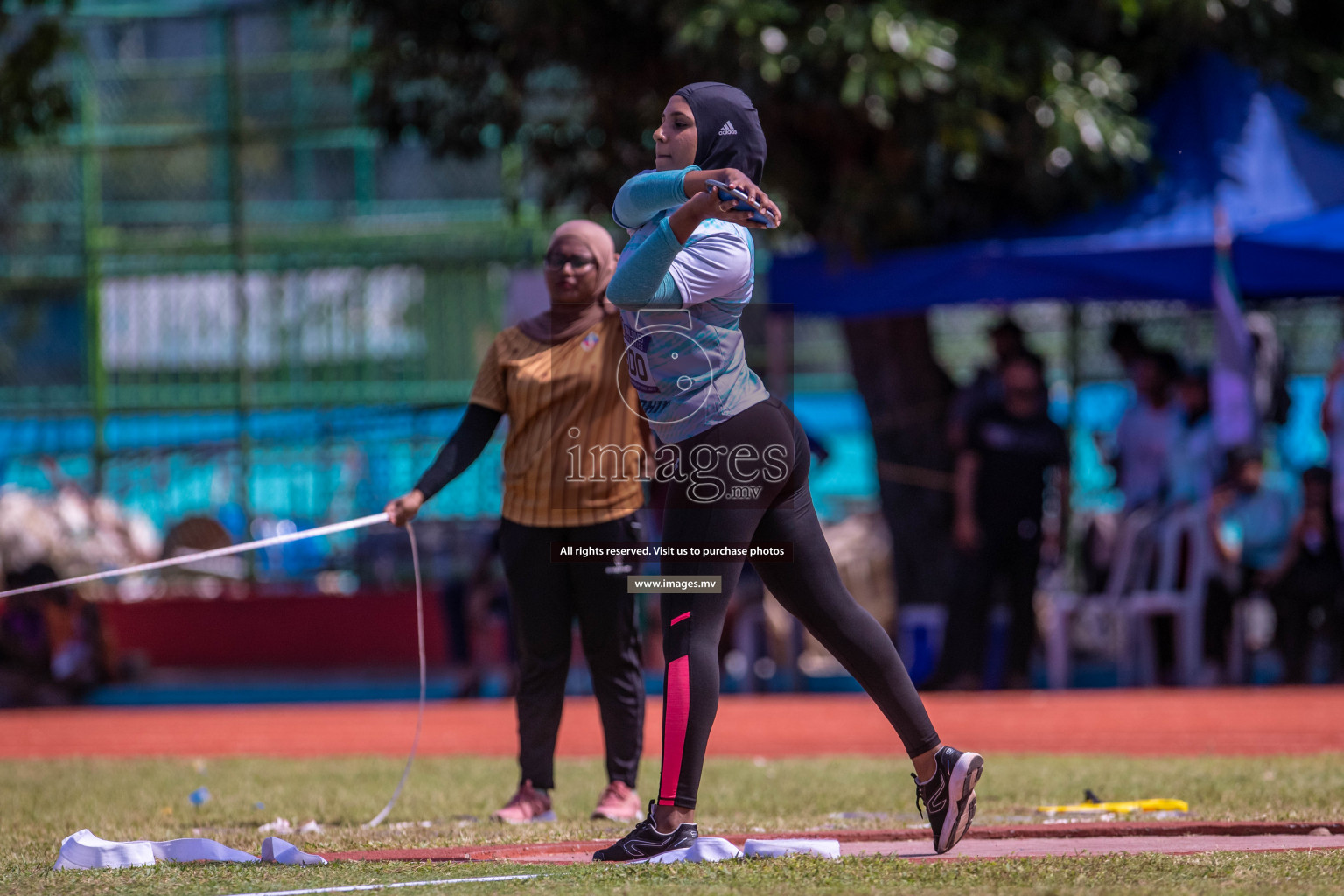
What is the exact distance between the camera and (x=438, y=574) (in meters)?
13.4

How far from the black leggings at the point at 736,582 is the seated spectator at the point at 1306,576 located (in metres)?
6.93

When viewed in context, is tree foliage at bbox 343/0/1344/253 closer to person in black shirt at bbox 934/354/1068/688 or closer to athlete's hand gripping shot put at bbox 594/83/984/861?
person in black shirt at bbox 934/354/1068/688

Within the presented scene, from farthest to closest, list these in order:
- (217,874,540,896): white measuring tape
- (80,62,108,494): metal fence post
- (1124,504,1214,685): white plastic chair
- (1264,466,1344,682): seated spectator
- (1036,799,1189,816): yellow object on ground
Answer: (80,62,108,494): metal fence post < (1124,504,1214,685): white plastic chair < (1264,466,1344,682): seated spectator < (1036,799,1189,816): yellow object on ground < (217,874,540,896): white measuring tape

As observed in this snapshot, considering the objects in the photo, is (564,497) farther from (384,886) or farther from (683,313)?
(384,886)

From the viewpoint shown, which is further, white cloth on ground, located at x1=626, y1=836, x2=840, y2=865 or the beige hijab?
the beige hijab

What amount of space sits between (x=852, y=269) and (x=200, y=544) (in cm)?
588

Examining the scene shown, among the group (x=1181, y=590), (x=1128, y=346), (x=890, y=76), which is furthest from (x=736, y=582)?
(x=1128, y=346)

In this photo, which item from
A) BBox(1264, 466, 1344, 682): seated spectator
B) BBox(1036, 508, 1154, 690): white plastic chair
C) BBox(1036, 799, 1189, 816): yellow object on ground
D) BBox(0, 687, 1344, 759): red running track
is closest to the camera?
BBox(1036, 799, 1189, 816): yellow object on ground

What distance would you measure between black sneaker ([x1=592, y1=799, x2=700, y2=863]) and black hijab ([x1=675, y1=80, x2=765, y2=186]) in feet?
5.37

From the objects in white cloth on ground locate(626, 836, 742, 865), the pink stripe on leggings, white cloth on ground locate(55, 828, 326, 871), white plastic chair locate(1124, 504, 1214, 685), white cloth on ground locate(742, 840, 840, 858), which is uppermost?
the pink stripe on leggings

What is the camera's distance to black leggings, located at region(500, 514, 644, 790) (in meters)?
5.73

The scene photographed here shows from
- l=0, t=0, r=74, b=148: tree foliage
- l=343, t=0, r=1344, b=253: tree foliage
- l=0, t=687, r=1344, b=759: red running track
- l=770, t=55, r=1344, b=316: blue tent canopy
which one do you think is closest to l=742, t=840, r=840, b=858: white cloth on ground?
l=0, t=687, r=1344, b=759: red running track

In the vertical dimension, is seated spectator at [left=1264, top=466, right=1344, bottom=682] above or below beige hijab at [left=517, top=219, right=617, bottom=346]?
below

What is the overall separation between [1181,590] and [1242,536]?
1.62 feet
